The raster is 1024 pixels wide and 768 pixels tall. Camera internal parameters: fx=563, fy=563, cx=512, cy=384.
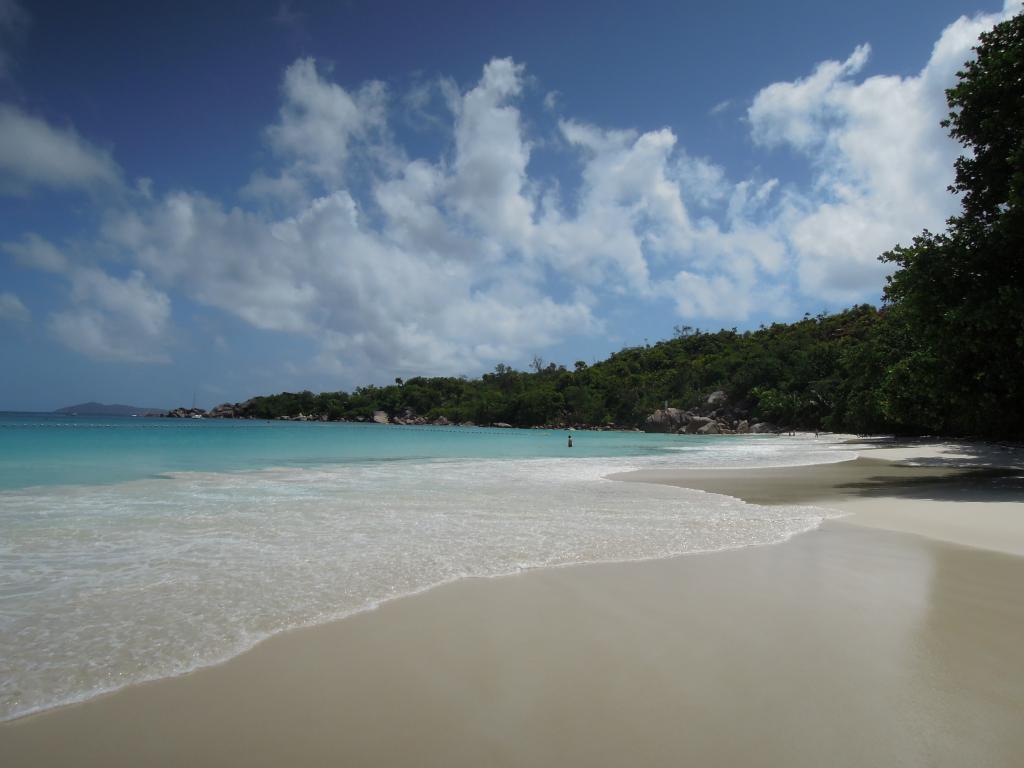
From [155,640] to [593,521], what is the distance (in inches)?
219

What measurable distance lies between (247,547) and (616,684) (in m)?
4.83

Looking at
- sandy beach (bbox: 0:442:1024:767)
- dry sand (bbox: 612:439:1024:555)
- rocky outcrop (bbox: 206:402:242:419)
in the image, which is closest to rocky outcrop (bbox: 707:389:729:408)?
dry sand (bbox: 612:439:1024:555)

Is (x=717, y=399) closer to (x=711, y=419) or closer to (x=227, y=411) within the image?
(x=711, y=419)

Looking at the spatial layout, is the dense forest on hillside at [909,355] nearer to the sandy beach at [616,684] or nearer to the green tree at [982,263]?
the green tree at [982,263]

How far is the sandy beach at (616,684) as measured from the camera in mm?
2414

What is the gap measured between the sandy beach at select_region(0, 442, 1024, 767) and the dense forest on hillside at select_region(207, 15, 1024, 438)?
900cm

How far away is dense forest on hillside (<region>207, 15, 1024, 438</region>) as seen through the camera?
1149 cm

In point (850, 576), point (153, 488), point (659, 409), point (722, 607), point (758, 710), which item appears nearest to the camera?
point (758, 710)

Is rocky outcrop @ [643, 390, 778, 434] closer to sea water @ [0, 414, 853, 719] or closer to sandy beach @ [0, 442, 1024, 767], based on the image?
sea water @ [0, 414, 853, 719]

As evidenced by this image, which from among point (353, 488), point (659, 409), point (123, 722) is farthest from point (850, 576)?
point (659, 409)

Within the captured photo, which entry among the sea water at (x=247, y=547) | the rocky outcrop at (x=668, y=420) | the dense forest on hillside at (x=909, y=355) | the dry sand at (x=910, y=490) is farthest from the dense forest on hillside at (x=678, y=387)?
the sea water at (x=247, y=547)

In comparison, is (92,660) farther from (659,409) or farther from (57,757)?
(659,409)

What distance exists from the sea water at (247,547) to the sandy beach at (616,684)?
0.45m

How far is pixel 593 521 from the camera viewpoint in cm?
798
